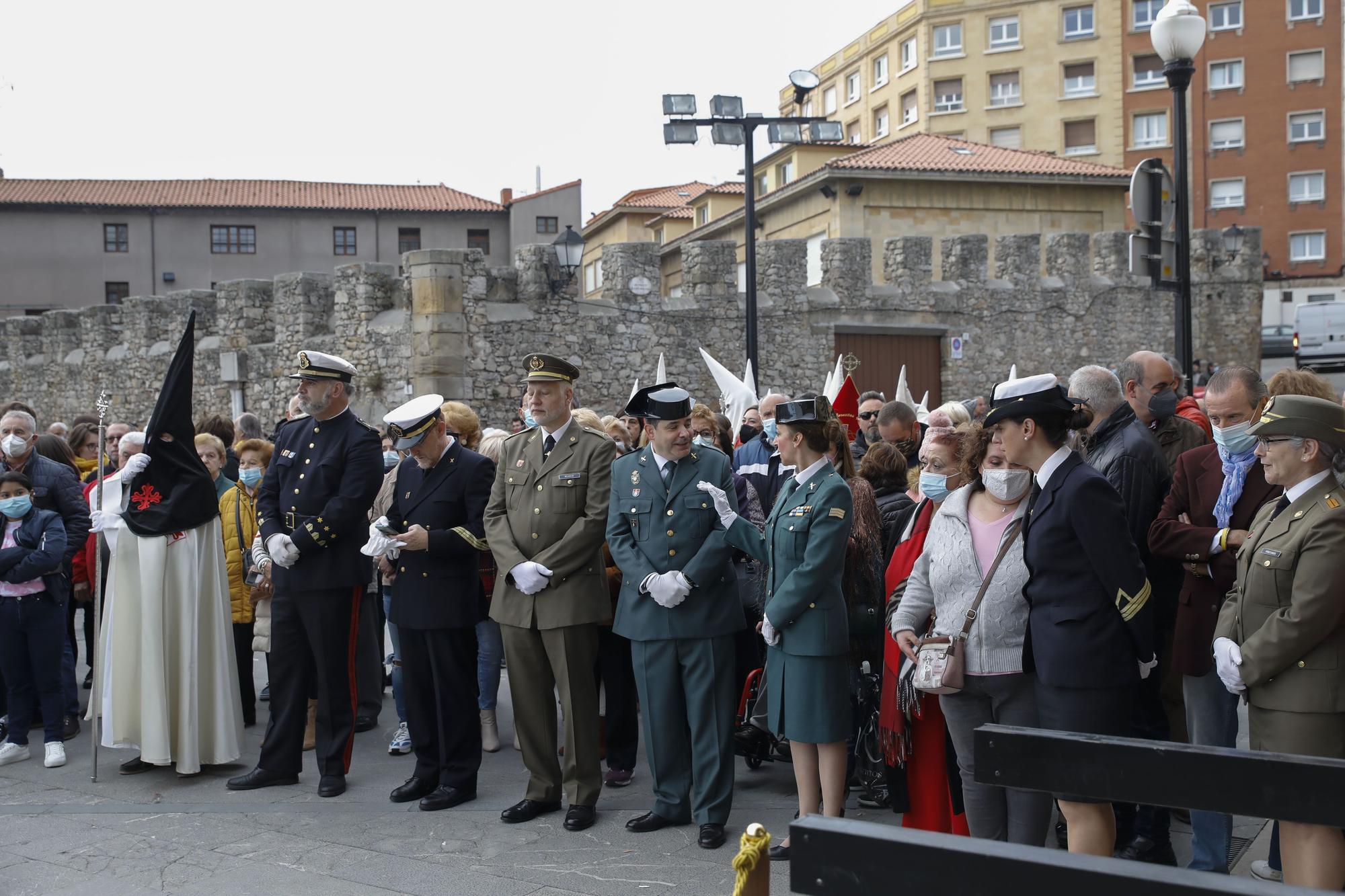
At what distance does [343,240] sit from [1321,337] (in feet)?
115

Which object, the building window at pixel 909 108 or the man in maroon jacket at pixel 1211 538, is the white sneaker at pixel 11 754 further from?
the building window at pixel 909 108

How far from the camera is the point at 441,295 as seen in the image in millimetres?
16688

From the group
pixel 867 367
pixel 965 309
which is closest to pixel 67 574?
pixel 867 367

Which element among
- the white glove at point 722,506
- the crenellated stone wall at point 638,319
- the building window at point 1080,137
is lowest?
the white glove at point 722,506

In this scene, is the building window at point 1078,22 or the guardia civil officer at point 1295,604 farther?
the building window at point 1078,22

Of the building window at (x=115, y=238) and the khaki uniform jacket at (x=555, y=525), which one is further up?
the building window at (x=115, y=238)

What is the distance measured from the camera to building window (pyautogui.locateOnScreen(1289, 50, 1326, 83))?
48156 mm

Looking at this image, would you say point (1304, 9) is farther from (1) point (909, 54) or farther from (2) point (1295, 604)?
(2) point (1295, 604)

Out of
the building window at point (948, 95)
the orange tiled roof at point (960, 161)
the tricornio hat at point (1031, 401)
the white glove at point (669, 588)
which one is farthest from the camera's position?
the building window at point (948, 95)

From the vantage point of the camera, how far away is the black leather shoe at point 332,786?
5832mm

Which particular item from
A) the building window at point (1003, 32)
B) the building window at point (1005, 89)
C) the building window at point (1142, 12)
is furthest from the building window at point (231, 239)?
the building window at point (1142, 12)

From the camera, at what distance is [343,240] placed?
4828 cm

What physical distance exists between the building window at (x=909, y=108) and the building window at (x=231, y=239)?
2797cm

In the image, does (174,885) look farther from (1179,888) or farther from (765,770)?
(1179,888)
